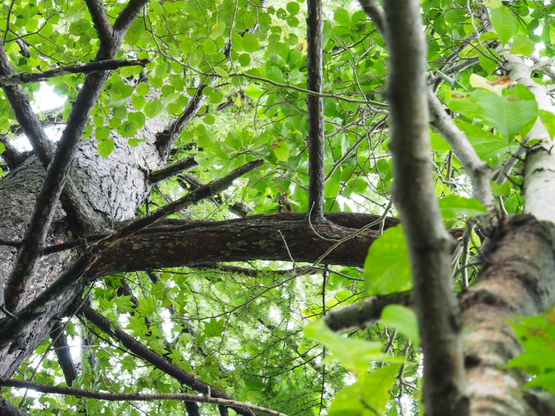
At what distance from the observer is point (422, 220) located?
0.36 m

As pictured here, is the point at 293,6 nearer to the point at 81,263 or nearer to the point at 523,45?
the point at 523,45

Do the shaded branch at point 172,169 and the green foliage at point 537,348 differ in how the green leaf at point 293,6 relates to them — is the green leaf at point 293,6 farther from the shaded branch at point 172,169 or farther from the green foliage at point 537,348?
the green foliage at point 537,348

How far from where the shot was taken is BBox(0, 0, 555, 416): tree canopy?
0.41 metres

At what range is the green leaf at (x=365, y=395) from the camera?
1.71 ft

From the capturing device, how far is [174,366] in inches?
88.3

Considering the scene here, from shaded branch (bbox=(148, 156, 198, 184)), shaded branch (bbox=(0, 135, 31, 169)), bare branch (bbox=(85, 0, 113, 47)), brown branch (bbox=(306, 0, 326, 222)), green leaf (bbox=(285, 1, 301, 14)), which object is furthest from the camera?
shaded branch (bbox=(148, 156, 198, 184))

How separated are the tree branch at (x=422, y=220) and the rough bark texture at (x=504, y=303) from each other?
0.21 ft

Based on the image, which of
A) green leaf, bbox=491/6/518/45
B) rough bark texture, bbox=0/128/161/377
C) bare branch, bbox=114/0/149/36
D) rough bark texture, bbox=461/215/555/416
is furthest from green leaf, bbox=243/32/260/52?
rough bark texture, bbox=461/215/555/416

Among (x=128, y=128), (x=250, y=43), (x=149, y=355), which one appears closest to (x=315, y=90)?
(x=250, y=43)

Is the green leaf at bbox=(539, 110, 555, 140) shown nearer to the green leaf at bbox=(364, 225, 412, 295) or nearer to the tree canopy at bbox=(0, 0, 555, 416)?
the tree canopy at bbox=(0, 0, 555, 416)

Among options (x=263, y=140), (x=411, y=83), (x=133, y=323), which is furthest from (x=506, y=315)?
(x=133, y=323)

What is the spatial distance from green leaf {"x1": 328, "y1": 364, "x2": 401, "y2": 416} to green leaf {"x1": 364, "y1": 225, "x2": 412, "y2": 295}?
94 mm

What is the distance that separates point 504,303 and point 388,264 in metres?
0.13

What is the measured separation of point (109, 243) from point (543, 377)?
130cm
